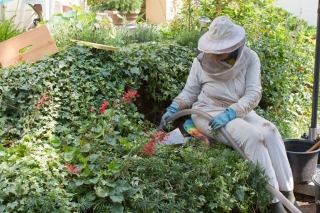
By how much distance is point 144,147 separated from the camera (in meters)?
3.25

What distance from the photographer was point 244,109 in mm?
4012

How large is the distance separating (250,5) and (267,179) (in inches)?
171

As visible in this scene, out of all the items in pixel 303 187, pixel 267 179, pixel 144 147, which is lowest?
pixel 303 187

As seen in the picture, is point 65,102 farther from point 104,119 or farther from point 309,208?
point 309,208

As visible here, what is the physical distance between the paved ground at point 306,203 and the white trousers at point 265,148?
49 centimetres

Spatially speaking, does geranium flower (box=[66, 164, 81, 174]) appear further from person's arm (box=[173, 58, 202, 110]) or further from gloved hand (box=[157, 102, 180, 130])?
person's arm (box=[173, 58, 202, 110])

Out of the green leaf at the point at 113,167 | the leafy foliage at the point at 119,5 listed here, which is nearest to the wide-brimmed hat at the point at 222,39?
the green leaf at the point at 113,167

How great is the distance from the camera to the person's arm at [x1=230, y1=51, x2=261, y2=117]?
4008 millimetres

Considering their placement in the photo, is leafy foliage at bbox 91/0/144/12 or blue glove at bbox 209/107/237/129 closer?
blue glove at bbox 209/107/237/129

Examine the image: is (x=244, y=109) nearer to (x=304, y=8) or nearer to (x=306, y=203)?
(x=306, y=203)

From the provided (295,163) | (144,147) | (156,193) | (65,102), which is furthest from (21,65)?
(295,163)

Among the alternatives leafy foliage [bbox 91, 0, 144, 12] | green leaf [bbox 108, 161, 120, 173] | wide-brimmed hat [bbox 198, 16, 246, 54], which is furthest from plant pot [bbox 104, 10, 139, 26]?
green leaf [bbox 108, 161, 120, 173]

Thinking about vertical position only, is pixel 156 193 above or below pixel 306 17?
above

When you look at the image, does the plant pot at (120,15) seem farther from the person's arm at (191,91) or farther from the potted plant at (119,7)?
the person's arm at (191,91)
